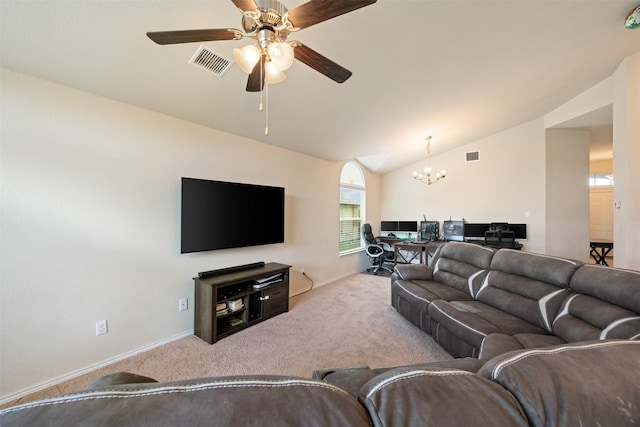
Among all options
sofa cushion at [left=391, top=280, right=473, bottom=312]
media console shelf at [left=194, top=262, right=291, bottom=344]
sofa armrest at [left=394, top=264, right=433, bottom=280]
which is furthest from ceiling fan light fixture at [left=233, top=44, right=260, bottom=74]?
sofa armrest at [left=394, top=264, right=433, bottom=280]

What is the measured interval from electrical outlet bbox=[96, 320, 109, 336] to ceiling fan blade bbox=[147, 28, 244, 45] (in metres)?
2.31

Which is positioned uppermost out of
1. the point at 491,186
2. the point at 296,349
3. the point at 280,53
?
the point at 280,53

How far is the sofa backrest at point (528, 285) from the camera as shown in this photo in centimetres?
195

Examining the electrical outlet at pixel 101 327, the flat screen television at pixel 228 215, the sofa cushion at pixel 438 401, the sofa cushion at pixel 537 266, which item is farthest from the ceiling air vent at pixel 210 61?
the sofa cushion at pixel 537 266

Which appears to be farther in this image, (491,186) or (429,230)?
(429,230)

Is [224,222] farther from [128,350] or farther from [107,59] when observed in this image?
[107,59]

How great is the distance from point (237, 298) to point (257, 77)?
2.26 metres

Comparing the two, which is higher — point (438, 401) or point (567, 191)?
point (567, 191)

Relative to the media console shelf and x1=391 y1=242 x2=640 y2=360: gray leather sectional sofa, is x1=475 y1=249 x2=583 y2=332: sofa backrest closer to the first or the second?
x1=391 y1=242 x2=640 y2=360: gray leather sectional sofa

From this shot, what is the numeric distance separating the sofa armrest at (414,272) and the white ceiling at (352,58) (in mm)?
2059

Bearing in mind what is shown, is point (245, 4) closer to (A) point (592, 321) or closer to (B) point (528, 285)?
(A) point (592, 321)

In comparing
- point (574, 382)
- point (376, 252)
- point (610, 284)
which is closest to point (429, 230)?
point (376, 252)

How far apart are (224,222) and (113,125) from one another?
1.33 meters

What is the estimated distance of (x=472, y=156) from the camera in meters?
5.34
